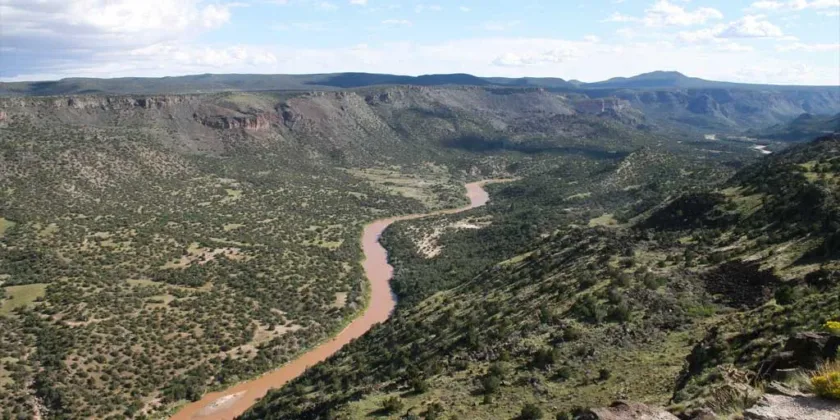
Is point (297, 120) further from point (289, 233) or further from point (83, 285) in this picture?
point (83, 285)

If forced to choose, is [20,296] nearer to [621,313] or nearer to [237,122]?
[621,313]

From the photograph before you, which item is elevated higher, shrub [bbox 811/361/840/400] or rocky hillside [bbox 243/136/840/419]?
shrub [bbox 811/361/840/400]

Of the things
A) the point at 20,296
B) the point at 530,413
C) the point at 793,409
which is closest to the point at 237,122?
the point at 20,296

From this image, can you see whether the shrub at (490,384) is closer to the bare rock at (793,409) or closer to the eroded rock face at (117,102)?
the bare rock at (793,409)

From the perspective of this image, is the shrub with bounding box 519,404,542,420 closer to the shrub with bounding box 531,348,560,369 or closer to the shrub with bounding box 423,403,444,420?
the shrub with bounding box 423,403,444,420

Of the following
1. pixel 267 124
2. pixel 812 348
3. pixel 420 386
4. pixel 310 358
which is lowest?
pixel 310 358

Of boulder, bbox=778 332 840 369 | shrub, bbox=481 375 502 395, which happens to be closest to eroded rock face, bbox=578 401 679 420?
boulder, bbox=778 332 840 369
